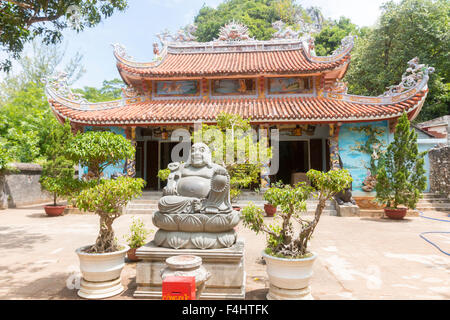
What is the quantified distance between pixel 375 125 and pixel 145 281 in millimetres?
9846

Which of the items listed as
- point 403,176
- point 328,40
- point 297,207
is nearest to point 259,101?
point 403,176

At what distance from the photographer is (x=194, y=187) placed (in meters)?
3.59

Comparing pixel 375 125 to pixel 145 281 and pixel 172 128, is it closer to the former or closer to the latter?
pixel 172 128

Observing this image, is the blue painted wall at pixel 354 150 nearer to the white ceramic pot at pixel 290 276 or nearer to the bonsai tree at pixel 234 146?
the bonsai tree at pixel 234 146

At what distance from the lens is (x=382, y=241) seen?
5.85 m

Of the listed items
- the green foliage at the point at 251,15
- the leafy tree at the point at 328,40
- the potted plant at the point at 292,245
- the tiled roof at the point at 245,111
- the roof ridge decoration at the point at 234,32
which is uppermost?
the green foliage at the point at 251,15

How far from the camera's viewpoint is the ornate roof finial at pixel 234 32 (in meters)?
14.1

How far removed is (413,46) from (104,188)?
21990 millimetres

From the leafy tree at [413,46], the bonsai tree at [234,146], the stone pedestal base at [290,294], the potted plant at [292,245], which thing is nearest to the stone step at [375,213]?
the bonsai tree at [234,146]

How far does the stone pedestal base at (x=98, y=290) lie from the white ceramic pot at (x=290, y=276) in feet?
6.07

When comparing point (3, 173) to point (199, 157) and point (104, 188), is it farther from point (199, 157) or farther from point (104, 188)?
point (199, 157)

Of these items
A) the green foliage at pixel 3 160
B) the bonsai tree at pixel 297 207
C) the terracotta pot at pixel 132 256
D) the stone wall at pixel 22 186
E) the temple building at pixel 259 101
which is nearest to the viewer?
the bonsai tree at pixel 297 207

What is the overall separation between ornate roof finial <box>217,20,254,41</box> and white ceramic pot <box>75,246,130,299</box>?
1332 centimetres

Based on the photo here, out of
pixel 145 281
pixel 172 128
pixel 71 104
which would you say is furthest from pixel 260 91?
pixel 145 281
